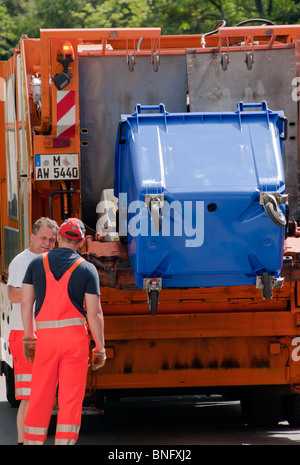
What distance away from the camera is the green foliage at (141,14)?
21.4 m

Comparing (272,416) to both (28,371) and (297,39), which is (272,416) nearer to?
(28,371)

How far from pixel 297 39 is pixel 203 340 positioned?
2.47 metres

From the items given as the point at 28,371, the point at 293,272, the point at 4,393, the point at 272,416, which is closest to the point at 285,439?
the point at 272,416

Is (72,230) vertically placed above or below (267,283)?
above

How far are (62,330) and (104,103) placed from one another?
253cm

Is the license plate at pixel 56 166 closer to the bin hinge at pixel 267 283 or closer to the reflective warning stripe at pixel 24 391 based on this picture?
the reflective warning stripe at pixel 24 391

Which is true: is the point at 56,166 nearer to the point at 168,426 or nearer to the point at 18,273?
the point at 18,273

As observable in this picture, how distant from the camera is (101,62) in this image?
27.7ft

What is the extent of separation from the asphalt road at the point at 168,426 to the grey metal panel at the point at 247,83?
5.65 ft

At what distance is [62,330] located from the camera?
21.0 ft

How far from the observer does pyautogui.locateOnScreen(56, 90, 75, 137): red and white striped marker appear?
7918 millimetres

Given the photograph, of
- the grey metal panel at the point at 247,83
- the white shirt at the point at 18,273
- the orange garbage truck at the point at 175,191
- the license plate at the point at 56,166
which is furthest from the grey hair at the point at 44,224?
the grey metal panel at the point at 247,83

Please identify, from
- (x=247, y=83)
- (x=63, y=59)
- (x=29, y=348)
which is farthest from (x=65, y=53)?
(x=29, y=348)

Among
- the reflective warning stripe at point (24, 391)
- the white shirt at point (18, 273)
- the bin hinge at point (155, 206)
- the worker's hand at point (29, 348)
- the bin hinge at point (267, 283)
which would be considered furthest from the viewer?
the white shirt at point (18, 273)
